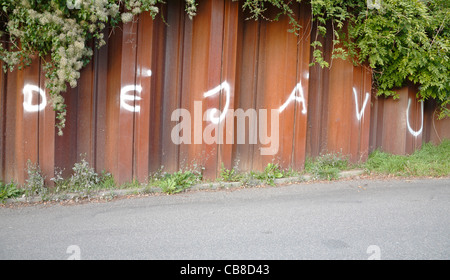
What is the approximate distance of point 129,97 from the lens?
6.49 m

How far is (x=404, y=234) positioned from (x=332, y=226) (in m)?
0.82

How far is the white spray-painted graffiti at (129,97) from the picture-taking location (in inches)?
Answer: 255

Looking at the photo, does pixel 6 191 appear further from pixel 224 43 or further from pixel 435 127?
pixel 435 127

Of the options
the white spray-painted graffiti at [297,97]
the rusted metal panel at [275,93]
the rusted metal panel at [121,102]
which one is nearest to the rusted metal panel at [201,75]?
the rusted metal panel at [275,93]

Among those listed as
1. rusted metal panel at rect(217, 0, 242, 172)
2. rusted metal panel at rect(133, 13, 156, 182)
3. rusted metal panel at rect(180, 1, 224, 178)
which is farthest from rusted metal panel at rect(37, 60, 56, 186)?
rusted metal panel at rect(217, 0, 242, 172)

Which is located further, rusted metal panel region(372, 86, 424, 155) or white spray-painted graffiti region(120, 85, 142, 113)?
rusted metal panel region(372, 86, 424, 155)

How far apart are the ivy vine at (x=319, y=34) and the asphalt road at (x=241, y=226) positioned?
186 centimetres

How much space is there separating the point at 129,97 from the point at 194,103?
1243mm

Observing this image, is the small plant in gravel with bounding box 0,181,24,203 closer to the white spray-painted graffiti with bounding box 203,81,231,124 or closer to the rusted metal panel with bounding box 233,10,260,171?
the white spray-painted graffiti with bounding box 203,81,231,124

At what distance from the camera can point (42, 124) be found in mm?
6113

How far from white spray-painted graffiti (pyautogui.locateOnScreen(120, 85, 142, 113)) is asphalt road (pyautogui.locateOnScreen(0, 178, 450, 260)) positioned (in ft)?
5.31

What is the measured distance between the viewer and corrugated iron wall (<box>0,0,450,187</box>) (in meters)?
6.15

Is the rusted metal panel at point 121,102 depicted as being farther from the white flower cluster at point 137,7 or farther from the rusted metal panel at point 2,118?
the rusted metal panel at point 2,118

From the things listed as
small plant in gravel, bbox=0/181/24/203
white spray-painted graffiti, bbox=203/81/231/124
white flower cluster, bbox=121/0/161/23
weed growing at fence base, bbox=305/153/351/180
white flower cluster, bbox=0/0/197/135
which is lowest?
small plant in gravel, bbox=0/181/24/203
